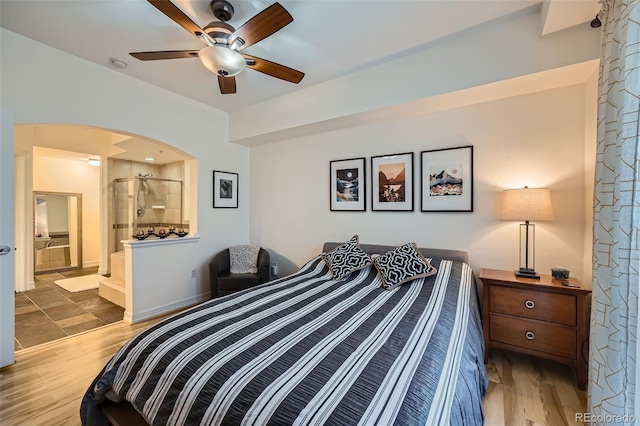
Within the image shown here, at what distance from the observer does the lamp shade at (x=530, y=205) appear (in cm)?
205

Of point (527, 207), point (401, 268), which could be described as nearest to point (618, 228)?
point (527, 207)

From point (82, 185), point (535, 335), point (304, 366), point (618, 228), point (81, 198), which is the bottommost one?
point (535, 335)

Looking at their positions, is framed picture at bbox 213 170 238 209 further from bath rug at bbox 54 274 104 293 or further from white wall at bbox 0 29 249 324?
bath rug at bbox 54 274 104 293

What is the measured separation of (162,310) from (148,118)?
229 centimetres

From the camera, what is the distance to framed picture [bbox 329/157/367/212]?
3236 mm

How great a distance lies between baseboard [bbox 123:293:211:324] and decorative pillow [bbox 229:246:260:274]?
618 millimetres

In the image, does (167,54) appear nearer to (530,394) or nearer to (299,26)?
(299,26)

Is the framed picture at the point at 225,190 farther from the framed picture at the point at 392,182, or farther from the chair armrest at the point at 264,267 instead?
the framed picture at the point at 392,182

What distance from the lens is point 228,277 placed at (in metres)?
3.30

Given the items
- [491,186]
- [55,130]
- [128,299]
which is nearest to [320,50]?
[491,186]

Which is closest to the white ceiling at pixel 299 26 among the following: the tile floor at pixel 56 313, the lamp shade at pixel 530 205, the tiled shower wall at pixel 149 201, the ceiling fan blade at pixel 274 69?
the ceiling fan blade at pixel 274 69

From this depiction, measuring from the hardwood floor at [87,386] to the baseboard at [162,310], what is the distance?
440mm

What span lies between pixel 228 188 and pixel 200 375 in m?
3.19

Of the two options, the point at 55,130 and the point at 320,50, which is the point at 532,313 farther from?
the point at 55,130
